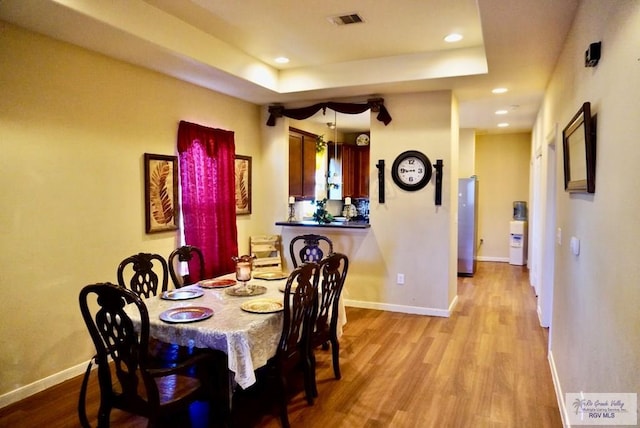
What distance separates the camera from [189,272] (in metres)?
4.14

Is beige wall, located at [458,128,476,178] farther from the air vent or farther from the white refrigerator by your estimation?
the air vent

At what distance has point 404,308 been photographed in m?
4.86

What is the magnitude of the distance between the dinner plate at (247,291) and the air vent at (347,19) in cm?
213

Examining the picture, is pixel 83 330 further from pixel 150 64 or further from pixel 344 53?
pixel 344 53

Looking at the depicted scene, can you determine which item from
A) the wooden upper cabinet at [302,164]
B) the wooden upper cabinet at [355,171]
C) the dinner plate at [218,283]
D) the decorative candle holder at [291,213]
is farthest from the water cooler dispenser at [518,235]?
the dinner plate at [218,283]

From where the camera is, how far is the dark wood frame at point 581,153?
1.90 m

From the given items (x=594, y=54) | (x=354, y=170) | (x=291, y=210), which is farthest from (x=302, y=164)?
(x=594, y=54)

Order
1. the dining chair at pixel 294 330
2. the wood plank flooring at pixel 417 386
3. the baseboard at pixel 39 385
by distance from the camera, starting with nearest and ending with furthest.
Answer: the dining chair at pixel 294 330, the wood plank flooring at pixel 417 386, the baseboard at pixel 39 385

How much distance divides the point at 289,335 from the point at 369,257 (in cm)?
257

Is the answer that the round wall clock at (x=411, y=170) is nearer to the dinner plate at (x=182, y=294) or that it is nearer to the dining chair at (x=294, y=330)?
the dining chair at (x=294, y=330)

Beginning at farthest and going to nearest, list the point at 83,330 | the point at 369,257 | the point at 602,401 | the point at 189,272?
the point at 369,257 → the point at 189,272 → the point at 83,330 → the point at 602,401

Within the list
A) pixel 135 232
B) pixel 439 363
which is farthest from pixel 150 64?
pixel 439 363

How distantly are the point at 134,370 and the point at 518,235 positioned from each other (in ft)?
24.1

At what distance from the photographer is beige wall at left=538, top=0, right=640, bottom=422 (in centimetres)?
135
